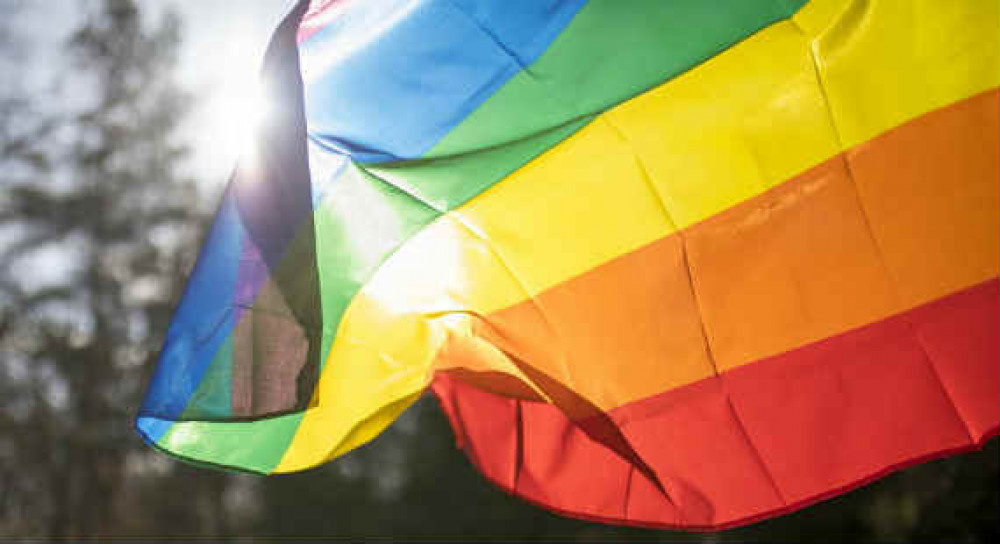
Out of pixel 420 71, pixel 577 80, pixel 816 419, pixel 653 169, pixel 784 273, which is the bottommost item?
pixel 816 419

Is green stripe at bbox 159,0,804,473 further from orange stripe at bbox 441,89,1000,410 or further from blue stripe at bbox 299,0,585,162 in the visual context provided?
orange stripe at bbox 441,89,1000,410

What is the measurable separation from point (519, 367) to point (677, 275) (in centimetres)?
50

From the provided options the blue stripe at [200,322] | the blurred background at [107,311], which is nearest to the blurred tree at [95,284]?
the blurred background at [107,311]

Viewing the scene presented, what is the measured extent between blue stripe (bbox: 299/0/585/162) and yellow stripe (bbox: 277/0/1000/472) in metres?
0.27

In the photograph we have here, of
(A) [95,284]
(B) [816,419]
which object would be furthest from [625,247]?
(A) [95,284]

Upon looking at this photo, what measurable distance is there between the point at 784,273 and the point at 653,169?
0.46 meters

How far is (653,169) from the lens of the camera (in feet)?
7.95

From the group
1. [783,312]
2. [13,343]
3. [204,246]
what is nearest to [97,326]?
[13,343]

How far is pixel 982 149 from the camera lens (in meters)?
2.06

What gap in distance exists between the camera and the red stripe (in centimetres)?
200

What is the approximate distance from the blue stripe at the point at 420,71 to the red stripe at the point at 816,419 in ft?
3.30

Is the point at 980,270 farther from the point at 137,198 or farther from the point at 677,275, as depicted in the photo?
the point at 137,198

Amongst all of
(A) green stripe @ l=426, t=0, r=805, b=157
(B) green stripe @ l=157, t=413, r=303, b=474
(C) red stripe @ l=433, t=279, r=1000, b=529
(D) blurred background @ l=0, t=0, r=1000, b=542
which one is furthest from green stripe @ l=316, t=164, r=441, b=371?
(D) blurred background @ l=0, t=0, r=1000, b=542

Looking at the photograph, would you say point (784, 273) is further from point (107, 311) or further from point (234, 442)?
point (107, 311)
